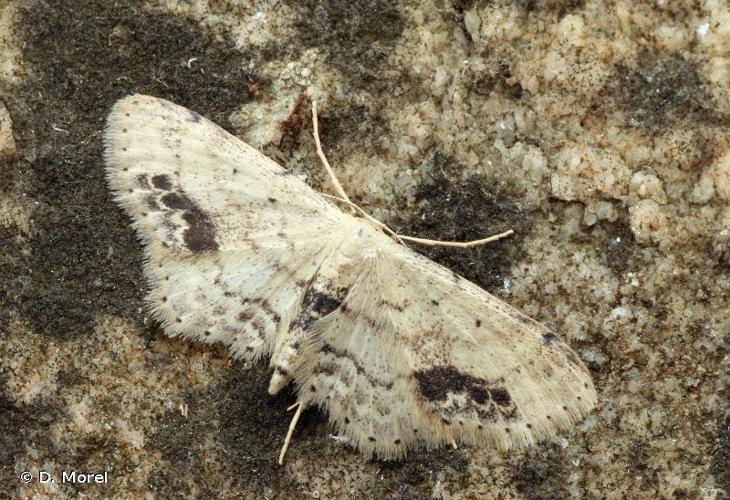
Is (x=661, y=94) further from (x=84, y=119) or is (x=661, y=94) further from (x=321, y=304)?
(x=84, y=119)

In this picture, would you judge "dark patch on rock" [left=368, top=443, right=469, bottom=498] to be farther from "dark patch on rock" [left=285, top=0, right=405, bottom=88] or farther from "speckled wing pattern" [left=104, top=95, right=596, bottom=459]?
"dark patch on rock" [left=285, top=0, right=405, bottom=88]

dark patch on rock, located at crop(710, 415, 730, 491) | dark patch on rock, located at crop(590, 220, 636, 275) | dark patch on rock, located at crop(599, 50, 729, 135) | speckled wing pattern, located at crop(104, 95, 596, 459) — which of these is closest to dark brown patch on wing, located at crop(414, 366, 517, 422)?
speckled wing pattern, located at crop(104, 95, 596, 459)

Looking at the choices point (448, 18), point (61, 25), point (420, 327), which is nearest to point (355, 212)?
point (420, 327)

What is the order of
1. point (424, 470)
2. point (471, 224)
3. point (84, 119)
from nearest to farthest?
point (424, 470) < point (471, 224) < point (84, 119)

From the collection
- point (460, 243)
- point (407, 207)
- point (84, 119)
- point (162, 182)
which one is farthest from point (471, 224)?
point (84, 119)

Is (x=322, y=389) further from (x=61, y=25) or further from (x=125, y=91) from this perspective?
(x=61, y=25)

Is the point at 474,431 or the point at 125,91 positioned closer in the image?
the point at 474,431

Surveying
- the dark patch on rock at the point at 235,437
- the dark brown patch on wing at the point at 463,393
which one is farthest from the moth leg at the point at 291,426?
the dark brown patch on wing at the point at 463,393
